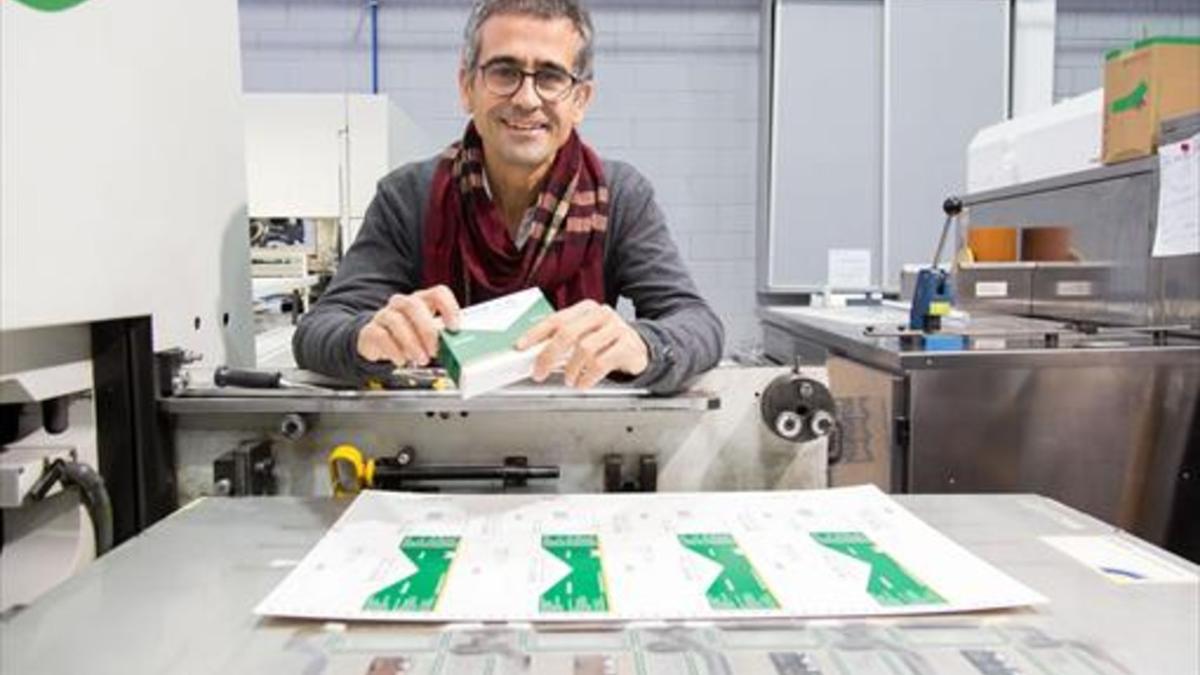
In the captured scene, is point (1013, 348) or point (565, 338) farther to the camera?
point (1013, 348)

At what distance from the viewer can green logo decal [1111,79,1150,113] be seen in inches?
71.2

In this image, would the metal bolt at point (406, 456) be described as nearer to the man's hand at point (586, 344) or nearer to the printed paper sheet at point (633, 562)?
the printed paper sheet at point (633, 562)

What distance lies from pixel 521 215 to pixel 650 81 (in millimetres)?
2557

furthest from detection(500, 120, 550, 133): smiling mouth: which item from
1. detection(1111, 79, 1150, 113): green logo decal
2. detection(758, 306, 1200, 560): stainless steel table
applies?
detection(1111, 79, 1150, 113): green logo decal

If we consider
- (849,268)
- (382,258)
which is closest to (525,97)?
(382,258)

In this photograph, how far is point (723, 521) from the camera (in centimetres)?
70

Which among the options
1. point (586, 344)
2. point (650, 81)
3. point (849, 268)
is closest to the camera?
point (586, 344)

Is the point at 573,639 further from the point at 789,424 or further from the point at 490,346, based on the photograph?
the point at 789,424

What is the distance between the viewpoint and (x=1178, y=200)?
1670mm

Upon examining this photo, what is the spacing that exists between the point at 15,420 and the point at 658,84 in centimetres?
318

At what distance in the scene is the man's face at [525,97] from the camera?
3.34 feet

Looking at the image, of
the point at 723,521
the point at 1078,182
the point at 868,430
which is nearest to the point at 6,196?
the point at 723,521

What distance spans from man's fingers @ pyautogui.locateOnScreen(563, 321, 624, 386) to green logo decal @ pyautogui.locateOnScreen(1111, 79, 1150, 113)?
162 cm

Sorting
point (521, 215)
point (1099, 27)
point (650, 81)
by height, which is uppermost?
point (1099, 27)
